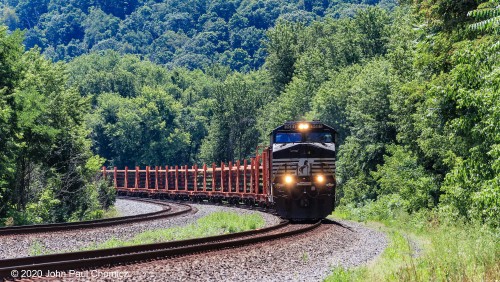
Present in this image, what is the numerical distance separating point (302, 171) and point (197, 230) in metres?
5.59

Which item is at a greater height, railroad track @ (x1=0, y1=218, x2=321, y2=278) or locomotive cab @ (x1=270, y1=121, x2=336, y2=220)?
locomotive cab @ (x1=270, y1=121, x2=336, y2=220)

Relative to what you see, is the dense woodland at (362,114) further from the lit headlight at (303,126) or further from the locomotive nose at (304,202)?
the locomotive nose at (304,202)

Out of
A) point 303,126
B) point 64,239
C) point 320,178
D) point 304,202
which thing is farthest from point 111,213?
point 64,239

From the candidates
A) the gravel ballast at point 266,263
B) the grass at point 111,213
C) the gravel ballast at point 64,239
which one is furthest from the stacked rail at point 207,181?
the gravel ballast at point 266,263

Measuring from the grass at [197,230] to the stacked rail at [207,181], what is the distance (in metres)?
3.30

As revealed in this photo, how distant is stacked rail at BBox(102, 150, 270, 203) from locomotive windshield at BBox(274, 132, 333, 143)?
2.42 metres

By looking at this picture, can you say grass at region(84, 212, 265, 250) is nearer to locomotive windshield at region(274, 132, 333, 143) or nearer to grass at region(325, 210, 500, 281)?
locomotive windshield at region(274, 132, 333, 143)

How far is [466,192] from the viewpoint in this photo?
66.8 ft

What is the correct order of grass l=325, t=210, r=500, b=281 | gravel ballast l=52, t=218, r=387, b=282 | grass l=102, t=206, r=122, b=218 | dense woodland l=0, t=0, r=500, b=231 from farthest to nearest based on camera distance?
grass l=102, t=206, r=122, b=218
dense woodland l=0, t=0, r=500, b=231
gravel ballast l=52, t=218, r=387, b=282
grass l=325, t=210, r=500, b=281

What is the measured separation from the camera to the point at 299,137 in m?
27.5

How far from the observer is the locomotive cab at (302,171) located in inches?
1071

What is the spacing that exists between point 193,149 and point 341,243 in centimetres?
11845

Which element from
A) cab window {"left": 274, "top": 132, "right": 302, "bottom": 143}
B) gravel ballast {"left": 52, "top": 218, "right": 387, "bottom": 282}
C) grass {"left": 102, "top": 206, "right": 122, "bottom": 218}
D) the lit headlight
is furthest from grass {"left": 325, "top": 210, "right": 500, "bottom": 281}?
grass {"left": 102, "top": 206, "right": 122, "bottom": 218}

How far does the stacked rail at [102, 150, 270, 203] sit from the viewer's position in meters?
35.0
